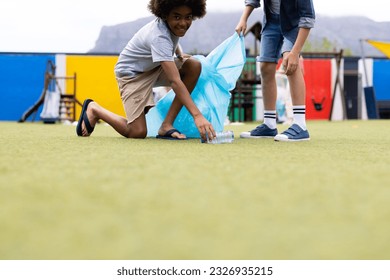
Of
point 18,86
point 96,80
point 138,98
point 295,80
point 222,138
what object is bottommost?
point 18,86

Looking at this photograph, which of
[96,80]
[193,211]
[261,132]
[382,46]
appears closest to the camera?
[193,211]

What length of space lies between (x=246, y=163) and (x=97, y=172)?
15.8 inches

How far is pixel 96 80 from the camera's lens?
7727 millimetres

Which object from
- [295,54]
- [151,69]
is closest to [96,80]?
[151,69]

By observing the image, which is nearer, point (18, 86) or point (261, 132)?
point (261, 132)

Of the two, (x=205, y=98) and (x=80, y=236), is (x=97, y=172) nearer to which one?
(x=80, y=236)

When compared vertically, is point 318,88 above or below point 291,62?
below

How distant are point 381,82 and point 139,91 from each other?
274 inches

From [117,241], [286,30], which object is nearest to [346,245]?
[117,241]

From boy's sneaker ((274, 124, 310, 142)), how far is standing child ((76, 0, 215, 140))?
1.44ft

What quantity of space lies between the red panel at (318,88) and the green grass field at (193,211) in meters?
6.95

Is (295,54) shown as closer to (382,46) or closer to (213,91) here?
(213,91)

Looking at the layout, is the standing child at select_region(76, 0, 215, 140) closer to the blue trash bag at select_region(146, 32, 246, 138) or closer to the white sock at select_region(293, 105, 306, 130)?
the blue trash bag at select_region(146, 32, 246, 138)

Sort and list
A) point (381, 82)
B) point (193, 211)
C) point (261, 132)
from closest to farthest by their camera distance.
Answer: point (193, 211) < point (261, 132) < point (381, 82)
